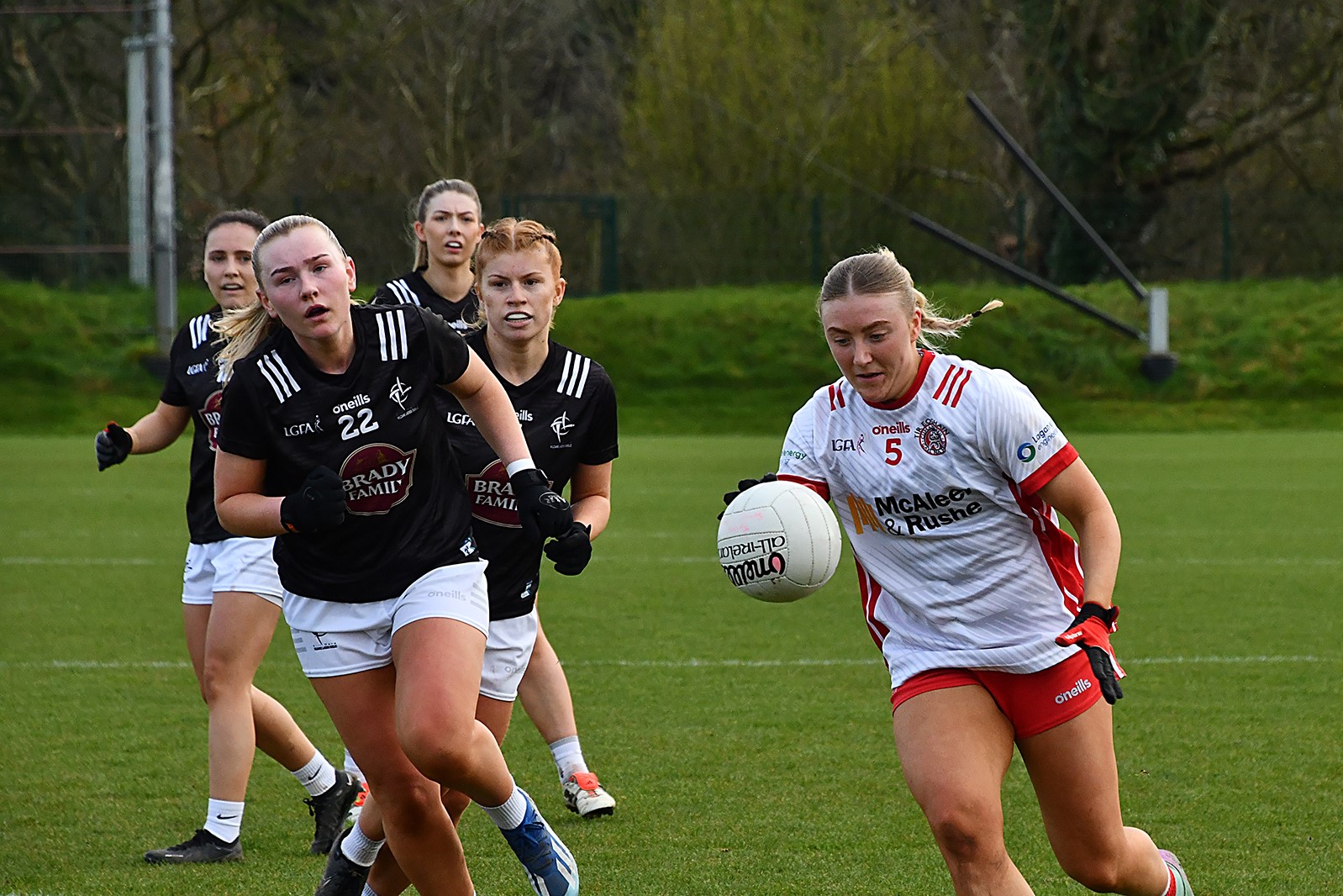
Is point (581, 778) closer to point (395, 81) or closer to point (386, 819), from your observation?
point (386, 819)

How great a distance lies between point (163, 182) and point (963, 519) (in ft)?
69.5

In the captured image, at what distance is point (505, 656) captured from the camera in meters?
4.69

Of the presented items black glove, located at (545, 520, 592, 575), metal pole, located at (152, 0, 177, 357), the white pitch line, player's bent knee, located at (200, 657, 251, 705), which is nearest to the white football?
black glove, located at (545, 520, 592, 575)

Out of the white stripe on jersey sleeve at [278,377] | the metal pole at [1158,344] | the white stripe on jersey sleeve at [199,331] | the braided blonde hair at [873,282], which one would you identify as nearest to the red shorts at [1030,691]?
the braided blonde hair at [873,282]

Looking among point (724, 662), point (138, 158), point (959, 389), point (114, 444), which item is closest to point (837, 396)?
point (959, 389)

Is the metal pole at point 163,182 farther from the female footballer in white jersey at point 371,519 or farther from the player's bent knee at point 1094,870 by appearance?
the player's bent knee at point 1094,870

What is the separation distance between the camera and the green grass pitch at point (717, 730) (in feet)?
16.7

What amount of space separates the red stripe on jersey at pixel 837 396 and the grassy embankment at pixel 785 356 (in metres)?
18.1

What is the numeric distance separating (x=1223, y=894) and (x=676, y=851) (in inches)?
65.1

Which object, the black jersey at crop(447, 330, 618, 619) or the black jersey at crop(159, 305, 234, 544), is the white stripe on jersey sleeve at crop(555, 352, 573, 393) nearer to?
the black jersey at crop(447, 330, 618, 619)

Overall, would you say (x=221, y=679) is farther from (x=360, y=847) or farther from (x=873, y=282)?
(x=873, y=282)

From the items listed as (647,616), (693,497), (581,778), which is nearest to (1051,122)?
(693,497)

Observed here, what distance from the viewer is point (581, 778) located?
18.7ft

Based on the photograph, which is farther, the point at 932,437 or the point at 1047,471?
the point at 932,437
